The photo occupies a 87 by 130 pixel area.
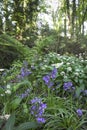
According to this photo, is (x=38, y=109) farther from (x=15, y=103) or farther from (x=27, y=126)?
(x=15, y=103)

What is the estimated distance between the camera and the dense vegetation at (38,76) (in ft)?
9.00

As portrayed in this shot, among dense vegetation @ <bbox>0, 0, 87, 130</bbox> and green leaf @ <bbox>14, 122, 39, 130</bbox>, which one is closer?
green leaf @ <bbox>14, 122, 39, 130</bbox>

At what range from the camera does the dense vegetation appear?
2742 mm

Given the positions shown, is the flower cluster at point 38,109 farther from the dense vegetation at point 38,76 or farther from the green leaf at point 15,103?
the green leaf at point 15,103

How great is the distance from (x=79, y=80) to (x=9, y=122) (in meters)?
1.69

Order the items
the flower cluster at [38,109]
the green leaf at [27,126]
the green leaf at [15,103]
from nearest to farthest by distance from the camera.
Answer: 1. the green leaf at [27,126]
2. the flower cluster at [38,109]
3. the green leaf at [15,103]

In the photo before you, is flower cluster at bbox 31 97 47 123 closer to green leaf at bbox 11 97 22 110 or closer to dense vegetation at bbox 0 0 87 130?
dense vegetation at bbox 0 0 87 130

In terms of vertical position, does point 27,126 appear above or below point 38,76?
below

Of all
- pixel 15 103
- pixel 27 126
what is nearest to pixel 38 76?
pixel 15 103

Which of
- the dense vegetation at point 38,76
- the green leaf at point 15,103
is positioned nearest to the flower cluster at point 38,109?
the dense vegetation at point 38,76

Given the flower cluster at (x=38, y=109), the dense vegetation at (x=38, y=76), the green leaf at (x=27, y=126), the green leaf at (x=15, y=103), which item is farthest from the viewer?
the green leaf at (x=15, y=103)

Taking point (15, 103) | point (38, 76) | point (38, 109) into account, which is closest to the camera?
point (38, 109)

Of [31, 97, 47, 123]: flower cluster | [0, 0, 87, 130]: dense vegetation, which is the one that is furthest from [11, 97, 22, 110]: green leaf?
[31, 97, 47, 123]: flower cluster

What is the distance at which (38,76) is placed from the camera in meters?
3.95
